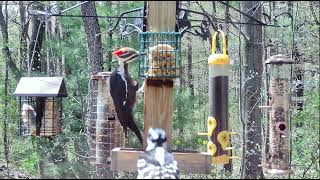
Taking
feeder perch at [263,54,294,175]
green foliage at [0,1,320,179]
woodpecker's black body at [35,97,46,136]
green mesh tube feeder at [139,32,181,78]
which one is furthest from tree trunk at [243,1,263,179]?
green mesh tube feeder at [139,32,181,78]

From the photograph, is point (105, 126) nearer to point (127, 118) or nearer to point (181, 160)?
point (127, 118)

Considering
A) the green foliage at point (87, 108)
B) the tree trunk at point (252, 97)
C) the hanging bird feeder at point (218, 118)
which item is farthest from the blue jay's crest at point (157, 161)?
the tree trunk at point (252, 97)

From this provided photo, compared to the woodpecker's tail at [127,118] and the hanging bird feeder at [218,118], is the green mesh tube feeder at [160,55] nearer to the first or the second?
the woodpecker's tail at [127,118]

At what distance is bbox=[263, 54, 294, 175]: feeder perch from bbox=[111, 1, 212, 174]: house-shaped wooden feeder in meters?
1.21

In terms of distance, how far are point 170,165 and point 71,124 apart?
21.7 ft

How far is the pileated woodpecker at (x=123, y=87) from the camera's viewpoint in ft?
17.1

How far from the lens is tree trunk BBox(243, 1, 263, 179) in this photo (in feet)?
30.3

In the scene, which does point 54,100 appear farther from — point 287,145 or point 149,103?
point 287,145

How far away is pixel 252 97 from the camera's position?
9.41m

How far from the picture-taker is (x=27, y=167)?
1095 centimetres

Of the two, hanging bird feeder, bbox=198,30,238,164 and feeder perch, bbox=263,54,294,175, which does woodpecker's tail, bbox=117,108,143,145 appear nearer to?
hanging bird feeder, bbox=198,30,238,164

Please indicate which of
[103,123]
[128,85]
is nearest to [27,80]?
[103,123]

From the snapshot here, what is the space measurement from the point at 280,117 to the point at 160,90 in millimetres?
1548

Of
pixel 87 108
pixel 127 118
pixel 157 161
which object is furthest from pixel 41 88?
pixel 87 108
